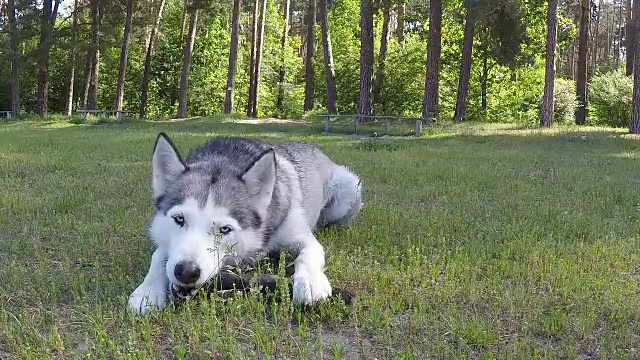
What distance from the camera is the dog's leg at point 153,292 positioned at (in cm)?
312

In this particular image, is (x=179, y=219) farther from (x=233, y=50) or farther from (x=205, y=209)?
(x=233, y=50)

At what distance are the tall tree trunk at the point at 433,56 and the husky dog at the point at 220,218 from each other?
61.7ft

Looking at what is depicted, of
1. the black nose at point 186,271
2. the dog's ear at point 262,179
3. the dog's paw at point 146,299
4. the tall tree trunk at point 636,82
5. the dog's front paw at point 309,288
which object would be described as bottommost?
the dog's paw at point 146,299

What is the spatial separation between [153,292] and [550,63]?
20.6 meters

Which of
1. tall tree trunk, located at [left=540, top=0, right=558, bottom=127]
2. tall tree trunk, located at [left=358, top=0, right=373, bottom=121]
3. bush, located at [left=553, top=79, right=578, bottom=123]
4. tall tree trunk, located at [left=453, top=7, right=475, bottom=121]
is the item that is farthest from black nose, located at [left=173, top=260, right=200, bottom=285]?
bush, located at [left=553, top=79, right=578, bottom=123]

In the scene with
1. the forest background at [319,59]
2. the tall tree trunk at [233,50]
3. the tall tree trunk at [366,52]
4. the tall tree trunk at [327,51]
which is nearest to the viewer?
the tall tree trunk at [366,52]

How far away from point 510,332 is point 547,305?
0.48 meters

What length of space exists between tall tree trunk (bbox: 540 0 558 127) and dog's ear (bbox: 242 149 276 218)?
19243mm

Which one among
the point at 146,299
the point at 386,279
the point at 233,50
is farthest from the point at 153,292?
the point at 233,50

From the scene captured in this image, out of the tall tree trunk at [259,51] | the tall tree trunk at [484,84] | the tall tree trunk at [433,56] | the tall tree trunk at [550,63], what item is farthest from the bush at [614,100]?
the tall tree trunk at [259,51]

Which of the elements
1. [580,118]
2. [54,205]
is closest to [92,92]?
[580,118]

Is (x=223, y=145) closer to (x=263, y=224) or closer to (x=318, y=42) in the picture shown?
(x=263, y=224)

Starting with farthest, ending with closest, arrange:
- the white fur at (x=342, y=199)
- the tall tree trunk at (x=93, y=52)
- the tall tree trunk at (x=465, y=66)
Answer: the tall tree trunk at (x=93, y=52), the tall tree trunk at (x=465, y=66), the white fur at (x=342, y=199)

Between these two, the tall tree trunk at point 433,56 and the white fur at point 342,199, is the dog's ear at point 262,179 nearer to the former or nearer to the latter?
the white fur at point 342,199
